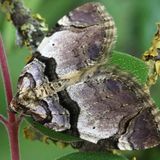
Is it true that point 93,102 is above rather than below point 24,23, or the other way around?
below

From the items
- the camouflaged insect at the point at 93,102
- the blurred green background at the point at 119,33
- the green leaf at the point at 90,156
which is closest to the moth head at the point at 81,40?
the camouflaged insect at the point at 93,102

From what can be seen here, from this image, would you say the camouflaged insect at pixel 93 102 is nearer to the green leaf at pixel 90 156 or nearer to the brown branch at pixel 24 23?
the green leaf at pixel 90 156

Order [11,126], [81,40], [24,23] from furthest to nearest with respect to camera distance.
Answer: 1. [24,23]
2. [81,40]
3. [11,126]

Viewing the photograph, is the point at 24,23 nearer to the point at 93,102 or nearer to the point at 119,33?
the point at 93,102

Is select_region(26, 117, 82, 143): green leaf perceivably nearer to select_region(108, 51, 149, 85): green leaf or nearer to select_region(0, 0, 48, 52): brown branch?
select_region(108, 51, 149, 85): green leaf

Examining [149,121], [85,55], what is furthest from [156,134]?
[85,55]

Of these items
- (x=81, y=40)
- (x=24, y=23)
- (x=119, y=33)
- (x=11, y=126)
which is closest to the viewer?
(x=11, y=126)

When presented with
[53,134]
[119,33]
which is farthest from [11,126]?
[119,33]

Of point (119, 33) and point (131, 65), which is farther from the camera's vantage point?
point (119, 33)
